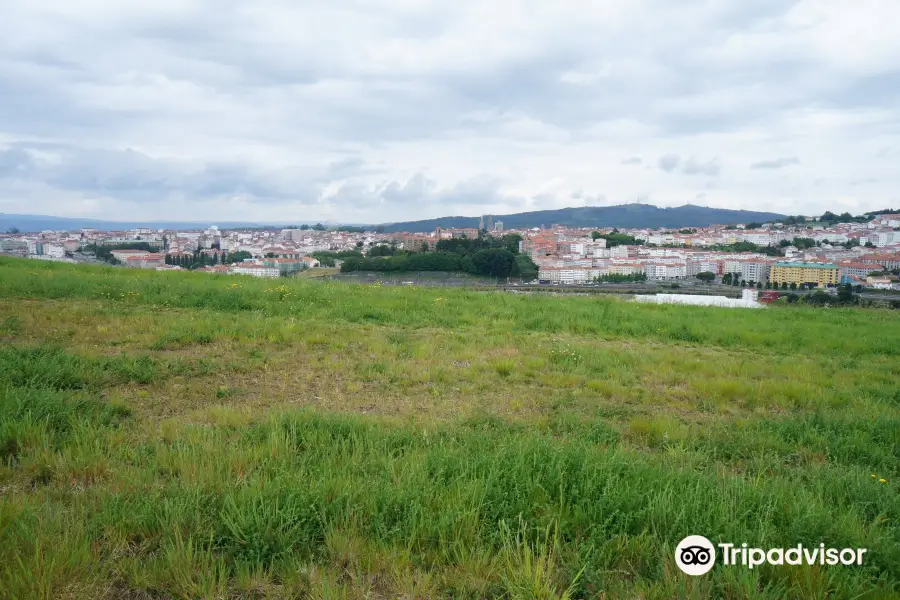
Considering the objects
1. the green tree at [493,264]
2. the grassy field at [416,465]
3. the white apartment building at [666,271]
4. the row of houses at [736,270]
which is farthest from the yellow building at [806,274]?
the grassy field at [416,465]

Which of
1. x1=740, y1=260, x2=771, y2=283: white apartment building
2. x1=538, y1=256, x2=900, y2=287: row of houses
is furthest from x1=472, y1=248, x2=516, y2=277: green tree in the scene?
x1=740, y1=260, x2=771, y2=283: white apartment building

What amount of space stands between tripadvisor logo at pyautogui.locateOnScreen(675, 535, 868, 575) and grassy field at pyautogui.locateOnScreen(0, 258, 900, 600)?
0.06 m

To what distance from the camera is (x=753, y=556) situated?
246 centimetres

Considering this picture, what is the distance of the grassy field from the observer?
7.64 ft

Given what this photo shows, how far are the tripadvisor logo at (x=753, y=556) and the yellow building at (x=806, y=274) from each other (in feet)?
91.8

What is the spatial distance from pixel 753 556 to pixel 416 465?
1916mm

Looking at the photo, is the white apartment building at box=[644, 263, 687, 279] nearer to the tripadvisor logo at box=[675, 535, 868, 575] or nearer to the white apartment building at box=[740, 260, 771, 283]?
the white apartment building at box=[740, 260, 771, 283]

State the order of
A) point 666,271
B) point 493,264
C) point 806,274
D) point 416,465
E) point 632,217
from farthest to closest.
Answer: point 632,217 < point 666,271 < point 493,264 < point 806,274 < point 416,465

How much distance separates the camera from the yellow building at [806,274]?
26.5m

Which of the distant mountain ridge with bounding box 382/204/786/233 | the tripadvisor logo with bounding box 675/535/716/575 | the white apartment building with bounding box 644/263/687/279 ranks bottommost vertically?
the tripadvisor logo with bounding box 675/535/716/575

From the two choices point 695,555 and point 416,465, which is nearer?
point 695,555

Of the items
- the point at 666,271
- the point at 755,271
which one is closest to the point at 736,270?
the point at 755,271

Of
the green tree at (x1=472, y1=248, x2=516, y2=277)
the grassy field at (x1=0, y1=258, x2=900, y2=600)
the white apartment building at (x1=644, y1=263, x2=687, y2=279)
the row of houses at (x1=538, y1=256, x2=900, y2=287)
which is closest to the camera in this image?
the grassy field at (x1=0, y1=258, x2=900, y2=600)

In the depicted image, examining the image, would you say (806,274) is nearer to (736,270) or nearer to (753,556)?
(736,270)
